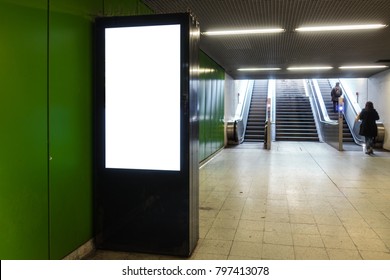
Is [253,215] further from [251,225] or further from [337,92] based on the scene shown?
[337,92]

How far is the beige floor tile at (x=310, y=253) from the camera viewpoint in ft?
9.15

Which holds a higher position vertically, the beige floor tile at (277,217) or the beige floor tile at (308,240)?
the beige floor tile at (277,217)

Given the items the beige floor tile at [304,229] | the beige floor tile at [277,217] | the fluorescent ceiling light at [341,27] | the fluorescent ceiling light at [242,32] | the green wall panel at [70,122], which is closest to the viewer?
the green wall panel at [70,122]

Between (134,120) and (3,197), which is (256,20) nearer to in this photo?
(134,120)

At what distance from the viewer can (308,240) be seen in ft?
10.4

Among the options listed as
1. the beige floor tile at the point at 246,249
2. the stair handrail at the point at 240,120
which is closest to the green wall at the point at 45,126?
the beige floor tile at the point at 246,249

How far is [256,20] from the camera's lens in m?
4.98

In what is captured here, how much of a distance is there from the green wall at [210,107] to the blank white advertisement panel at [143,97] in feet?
14.6

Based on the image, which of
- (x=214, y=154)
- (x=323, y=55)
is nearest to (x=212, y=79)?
(x=214, y=154)

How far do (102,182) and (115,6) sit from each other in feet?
5.59

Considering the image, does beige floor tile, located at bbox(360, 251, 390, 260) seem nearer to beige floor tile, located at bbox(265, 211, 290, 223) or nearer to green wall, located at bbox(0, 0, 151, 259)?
beige floor tile, located at bbox(265, 211, 290, 223)

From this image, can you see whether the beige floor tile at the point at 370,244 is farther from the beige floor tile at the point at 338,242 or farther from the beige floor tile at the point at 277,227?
the beige floor tile at the point at 277,227

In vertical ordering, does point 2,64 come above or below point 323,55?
below

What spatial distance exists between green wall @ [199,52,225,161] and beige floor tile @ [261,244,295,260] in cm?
445
